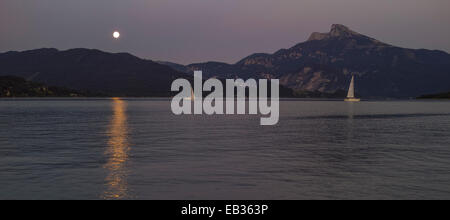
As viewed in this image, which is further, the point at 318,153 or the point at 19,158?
the point at 318,153

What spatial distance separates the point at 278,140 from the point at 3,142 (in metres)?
26.5

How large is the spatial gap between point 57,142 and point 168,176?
69.1ft

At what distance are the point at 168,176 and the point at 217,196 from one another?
17.8 feet

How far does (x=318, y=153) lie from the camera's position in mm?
34688

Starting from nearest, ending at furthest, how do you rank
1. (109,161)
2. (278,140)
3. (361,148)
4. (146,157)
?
(109,161)
(146,157)
(361,148)
(278,140)

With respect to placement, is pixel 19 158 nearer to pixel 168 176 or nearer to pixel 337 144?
pixel 168 176

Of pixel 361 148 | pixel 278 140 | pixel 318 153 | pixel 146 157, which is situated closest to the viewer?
pixel 146 157
